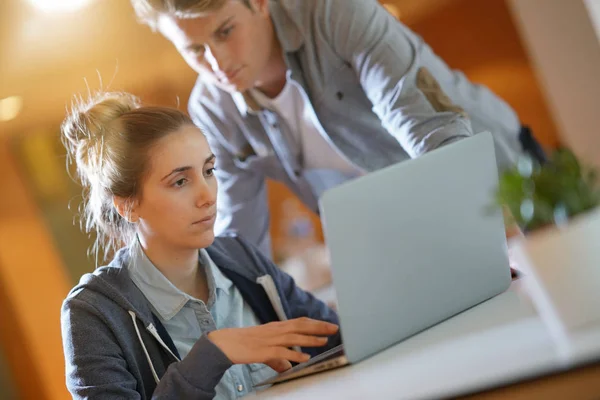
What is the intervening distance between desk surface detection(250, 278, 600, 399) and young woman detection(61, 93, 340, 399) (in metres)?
0.10

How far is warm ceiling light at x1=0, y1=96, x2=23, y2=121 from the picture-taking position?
337 cm

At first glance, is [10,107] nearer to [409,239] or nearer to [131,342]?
[131,342]

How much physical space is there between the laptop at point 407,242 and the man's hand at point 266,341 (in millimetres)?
30

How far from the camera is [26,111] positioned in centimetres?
342

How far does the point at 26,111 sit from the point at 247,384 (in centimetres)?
267

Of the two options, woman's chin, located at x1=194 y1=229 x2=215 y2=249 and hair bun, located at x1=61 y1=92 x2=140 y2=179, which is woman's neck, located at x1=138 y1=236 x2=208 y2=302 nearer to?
woman's chin, located at x1=194 y1=229 x2=215 y2=249

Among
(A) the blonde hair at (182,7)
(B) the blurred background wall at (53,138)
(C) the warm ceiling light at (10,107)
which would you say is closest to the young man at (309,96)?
(A) the blonde hair at (182,7)

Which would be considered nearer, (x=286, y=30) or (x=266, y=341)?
(x=266, y=341)

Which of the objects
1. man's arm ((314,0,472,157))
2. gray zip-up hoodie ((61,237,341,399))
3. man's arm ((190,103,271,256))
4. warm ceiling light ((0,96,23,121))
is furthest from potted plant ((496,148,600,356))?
warm ceiling light ((0,96,23,121))

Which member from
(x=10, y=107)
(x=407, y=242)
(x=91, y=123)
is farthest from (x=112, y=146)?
(x=10, y=107)

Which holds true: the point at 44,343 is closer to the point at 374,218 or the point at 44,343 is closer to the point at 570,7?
the point at 570,7

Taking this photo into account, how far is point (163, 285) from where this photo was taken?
1.16 m

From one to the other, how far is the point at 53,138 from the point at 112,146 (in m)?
2.34

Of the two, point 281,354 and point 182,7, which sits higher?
point 182,7
